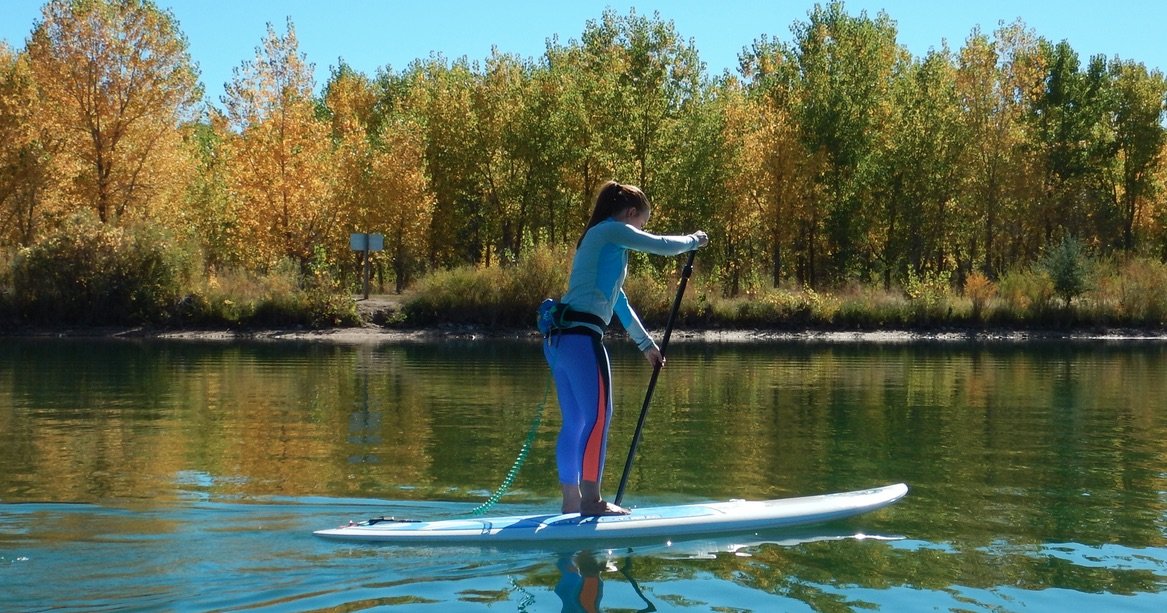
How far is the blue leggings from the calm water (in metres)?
0.60

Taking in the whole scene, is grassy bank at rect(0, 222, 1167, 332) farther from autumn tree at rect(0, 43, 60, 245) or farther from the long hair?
the long hair

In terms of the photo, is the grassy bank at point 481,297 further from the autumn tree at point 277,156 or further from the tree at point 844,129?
the tree at point 844,129

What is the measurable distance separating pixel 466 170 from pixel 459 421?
35503 mm

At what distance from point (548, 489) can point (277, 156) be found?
3317 centimetres

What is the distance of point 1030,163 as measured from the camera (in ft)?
167

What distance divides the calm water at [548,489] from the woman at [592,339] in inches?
22.1

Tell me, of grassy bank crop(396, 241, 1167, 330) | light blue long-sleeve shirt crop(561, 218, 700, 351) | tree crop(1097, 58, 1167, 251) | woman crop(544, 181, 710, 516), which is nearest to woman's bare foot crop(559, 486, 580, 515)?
woman crop(544, 181, 710, 516)

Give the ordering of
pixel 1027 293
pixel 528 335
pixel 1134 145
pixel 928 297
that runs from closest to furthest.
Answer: pixel 528 335 → pixel 928 297 → pixel 1027 293 → pixel 1134 145

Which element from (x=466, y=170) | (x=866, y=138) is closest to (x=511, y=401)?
(x=466, y=170)

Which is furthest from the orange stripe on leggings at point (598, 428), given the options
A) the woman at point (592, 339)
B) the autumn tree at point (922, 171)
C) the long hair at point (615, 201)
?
the autumn tree at point (922, 171)

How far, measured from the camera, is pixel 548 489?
9516mm

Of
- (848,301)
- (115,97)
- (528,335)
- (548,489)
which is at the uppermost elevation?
(115,97)

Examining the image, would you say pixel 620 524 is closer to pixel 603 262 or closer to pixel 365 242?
pixel 603 262

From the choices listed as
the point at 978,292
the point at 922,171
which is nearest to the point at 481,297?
the point at 978,292
